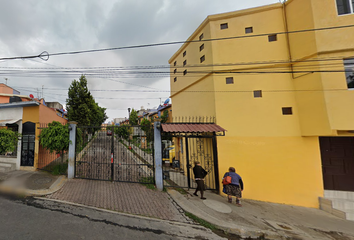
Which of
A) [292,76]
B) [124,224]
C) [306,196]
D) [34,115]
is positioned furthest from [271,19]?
[34,115]

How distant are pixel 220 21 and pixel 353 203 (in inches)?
415

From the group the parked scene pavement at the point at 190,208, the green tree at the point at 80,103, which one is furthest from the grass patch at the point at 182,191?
the green tree at the point at 80,103

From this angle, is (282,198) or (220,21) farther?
(220,21)

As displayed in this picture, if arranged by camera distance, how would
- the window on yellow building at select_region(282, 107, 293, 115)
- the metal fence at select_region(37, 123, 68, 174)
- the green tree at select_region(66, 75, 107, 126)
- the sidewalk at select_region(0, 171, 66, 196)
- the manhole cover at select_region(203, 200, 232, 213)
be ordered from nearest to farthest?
1. the manhole cover at select_region(203, 200, 232, 213)
2. the sidewalk at select_region(0, 171, 66, 196)
3. the window on yellow building at select_region(282, 107, 293, 115)
4. the metal fence at select_region(37, 123, 68, 174)
5. the green tree at select_region(66, 75, 107, 126)

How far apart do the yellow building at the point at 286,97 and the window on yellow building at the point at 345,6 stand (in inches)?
Answer: 0.6

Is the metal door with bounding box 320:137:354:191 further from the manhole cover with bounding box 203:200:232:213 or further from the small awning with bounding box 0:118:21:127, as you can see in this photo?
the small awning with bounding box 0:118:21:127

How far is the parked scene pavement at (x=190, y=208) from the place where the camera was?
4141mm

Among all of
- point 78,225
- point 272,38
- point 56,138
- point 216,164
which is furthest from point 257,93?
point 56,138

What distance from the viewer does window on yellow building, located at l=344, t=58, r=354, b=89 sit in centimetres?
569

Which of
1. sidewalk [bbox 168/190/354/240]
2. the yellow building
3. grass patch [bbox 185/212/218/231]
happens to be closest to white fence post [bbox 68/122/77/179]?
sidewalk [bbox 168/190/354/240]

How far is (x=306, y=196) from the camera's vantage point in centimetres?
626

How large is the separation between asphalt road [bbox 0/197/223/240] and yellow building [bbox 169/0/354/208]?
144 inches

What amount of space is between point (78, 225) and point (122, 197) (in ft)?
5.51

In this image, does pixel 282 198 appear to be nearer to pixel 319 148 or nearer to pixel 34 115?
pixel 319 148
